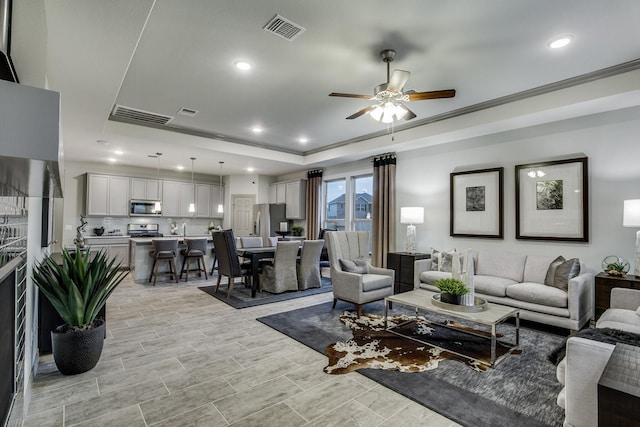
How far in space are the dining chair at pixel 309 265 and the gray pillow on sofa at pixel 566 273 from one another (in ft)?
11.0

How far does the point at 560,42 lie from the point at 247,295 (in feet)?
16.4

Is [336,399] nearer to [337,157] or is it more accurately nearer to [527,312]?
[527,312]

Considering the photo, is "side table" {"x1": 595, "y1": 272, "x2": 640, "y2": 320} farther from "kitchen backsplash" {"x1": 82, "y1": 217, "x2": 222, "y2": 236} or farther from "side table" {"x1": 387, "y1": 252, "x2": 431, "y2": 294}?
"kitchen backsplash" {"x1": 82, "y1": 217, "x2": 222, "y2": 236}

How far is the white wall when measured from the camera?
12.3 ft

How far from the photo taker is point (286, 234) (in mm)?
8367

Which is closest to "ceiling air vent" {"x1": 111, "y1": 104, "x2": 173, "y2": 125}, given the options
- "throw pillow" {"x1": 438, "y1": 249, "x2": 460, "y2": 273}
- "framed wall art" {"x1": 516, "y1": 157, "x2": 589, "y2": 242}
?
"throw pillow" {"x1": 438, "y1": 249, "x2": 460, "y2": 273}

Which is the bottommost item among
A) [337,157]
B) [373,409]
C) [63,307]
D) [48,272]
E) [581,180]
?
[373,409]

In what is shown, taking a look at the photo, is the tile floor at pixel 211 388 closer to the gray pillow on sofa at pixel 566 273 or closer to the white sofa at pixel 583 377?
the white sofa at pixel 583 377

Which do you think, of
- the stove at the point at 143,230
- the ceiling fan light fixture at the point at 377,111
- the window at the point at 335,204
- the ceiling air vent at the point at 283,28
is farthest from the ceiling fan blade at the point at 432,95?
the stove at the point at 143,230

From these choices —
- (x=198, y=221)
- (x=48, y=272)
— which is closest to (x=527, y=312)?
(x=48, y=272)

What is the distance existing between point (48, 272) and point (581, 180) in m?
5.72

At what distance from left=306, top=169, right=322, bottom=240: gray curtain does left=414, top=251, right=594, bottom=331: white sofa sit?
3480 millimetres

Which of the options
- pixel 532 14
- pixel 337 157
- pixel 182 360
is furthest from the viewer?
pixel 337 157

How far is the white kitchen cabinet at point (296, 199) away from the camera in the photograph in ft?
27.2
